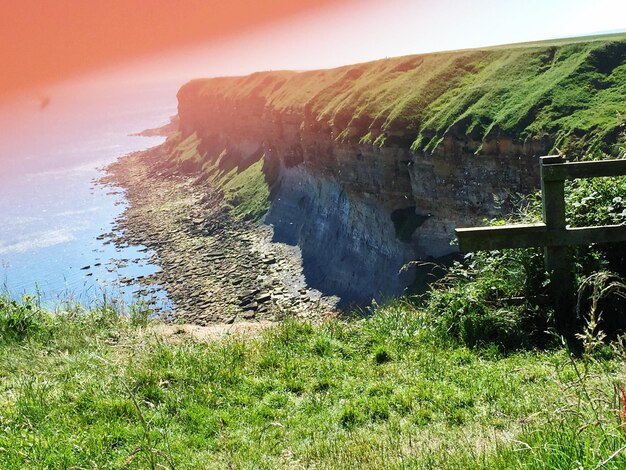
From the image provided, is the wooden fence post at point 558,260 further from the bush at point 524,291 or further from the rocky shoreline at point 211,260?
the rocky shoreline at point 211,260

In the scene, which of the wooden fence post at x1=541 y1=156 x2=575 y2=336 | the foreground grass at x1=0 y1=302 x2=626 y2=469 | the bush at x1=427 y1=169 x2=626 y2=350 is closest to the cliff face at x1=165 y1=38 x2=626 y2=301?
the bush at x1=427 y1=169 x2=626 y2=350

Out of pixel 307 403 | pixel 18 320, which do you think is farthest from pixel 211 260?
pixel 307 403

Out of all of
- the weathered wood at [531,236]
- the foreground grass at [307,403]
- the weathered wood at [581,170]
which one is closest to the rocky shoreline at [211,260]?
the foreground grass at [307,403]

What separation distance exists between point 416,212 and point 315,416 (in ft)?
146

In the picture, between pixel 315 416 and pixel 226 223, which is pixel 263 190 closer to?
pixel 226 223

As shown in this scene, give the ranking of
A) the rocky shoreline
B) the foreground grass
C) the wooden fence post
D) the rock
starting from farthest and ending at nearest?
the rocky shoreline, the rock, the wooden fence post, the foreground grass

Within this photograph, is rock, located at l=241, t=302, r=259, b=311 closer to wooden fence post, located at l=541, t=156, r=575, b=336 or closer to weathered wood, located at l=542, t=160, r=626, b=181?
wooden fence post, located at l=541, t=156, r=575, b=336

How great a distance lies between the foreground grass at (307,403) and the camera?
388cm

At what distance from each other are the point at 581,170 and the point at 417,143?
40.6 meters

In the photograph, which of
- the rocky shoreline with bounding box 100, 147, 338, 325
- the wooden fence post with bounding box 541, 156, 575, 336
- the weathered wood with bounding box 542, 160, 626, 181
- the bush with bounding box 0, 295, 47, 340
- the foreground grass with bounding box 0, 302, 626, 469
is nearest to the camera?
the foreground grass with bounding box 0, 302, 626, 469

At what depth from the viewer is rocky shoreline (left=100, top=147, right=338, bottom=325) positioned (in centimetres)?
4984

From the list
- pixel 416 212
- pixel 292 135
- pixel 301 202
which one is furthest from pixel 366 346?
pixel 292 135

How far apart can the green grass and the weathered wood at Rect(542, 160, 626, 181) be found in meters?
24.5

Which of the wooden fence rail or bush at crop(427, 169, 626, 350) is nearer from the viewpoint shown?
the wooden fence rail
